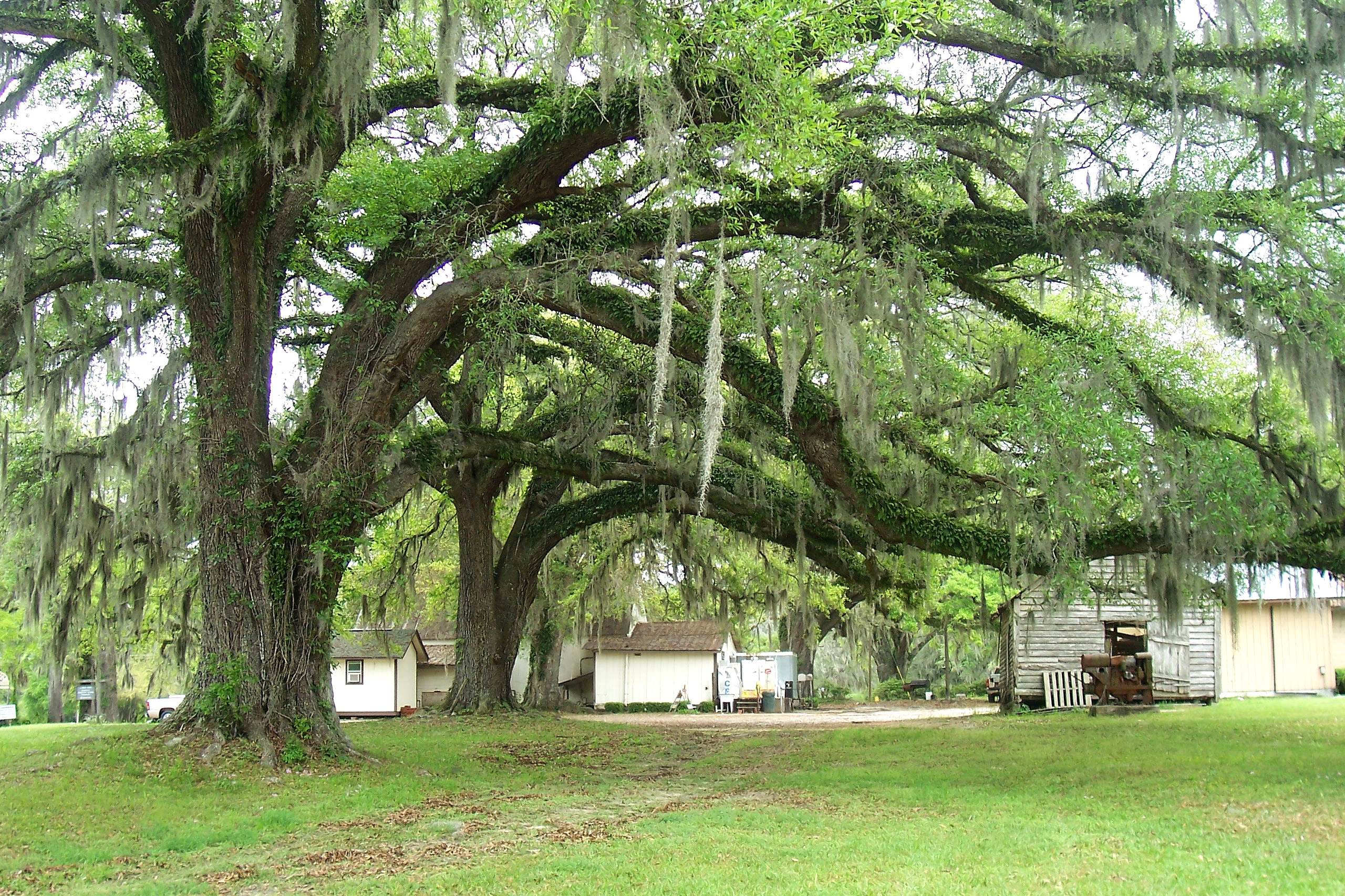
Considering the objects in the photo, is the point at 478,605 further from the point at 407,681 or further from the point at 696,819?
the point at 407,681

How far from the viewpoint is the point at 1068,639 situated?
21.1 meters

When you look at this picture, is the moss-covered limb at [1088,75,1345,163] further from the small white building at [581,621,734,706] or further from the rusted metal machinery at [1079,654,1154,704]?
the small white building at [581,621,734,706]

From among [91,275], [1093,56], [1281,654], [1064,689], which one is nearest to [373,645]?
[1064,689]

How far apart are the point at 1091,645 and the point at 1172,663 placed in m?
1.51

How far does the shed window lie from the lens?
59.1ft

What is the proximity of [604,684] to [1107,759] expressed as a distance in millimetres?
22935

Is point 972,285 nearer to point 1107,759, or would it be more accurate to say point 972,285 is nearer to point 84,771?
point 1107,759

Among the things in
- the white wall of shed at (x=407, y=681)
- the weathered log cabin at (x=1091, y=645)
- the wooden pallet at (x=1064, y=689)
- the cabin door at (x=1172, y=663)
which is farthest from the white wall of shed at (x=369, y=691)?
the cabin door at (x=1172, y=663)

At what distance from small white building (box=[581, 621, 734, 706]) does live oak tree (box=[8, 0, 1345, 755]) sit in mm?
19484

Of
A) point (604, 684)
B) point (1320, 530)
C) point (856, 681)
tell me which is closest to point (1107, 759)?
point (1320, 530)

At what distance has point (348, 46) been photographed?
9617 mm

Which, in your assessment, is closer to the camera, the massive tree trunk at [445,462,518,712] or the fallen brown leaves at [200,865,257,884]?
the fallen brown leaves at [200,865,257,884]

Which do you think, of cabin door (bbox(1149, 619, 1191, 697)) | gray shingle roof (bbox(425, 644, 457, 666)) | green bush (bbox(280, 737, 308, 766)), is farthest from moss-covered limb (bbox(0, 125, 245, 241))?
gray shingle roof (bbox(425, 644, 457, 666))

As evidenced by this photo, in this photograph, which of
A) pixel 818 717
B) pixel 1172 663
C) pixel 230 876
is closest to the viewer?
pixel 230 876
